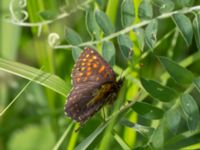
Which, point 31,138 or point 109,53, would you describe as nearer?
point 109,53

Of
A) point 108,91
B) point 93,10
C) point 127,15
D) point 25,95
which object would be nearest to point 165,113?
point 108,91

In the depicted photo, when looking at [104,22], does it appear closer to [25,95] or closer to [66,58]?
[66,58]

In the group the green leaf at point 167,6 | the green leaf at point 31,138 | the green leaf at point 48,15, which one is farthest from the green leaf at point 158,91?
the green leaf at point 31,138

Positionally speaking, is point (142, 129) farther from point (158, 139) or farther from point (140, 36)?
point (140, 36)

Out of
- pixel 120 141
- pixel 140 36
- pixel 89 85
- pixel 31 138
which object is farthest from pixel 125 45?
pixel 31 138

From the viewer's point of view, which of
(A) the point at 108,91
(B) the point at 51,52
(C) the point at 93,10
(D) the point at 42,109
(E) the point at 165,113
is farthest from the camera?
(D) the point at 42,109

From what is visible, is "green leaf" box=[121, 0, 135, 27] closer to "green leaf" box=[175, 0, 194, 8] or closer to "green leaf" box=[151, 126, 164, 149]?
"green leaf" box=[175, 0, 194, 8]

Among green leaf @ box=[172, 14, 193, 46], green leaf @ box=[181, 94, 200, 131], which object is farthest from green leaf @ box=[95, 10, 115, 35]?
green leaf @ box=[181, 94, 200, 131]
